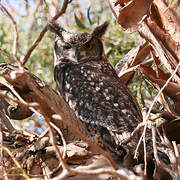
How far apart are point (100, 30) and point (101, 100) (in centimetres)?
104

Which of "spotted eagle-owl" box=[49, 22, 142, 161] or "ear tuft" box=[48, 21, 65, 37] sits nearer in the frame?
"spotted eagle-owl" box=[49, 22, 142, 161]

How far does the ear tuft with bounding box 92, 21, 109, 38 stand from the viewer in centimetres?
377

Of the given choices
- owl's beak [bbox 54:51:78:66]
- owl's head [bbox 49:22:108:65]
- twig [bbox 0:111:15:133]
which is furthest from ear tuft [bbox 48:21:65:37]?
twig [bbox 0:111:15:133]

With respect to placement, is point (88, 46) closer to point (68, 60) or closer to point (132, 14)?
point (68, 60)

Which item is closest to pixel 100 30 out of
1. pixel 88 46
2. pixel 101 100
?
pixel 88 46

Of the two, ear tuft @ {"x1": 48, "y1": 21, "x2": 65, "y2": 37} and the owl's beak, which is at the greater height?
ear tuft @ {"x1": 48, "y1": 21, "x2": 65, "y2": 37}

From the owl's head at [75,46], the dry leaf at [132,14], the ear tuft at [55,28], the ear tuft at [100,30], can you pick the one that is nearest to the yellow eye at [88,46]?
the owl's head at [75,46]

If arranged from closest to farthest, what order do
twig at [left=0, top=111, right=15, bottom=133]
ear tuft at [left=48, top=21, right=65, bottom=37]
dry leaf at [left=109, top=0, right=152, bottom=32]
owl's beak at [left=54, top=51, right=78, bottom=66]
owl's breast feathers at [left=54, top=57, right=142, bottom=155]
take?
dry leaf at [left=109, top=0, right=152, bottom=32] < twig at [left=0, top=111, right=15, bottom=133] < owl's breast feathers at [left=54, top=57, right=142, bottom=155] < owl's beak at [left=54, top=51, right=78, bottom=66] < ear tuft at [left=48, top=21, right=65, bottom=37]

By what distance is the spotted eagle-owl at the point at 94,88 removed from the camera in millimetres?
2799

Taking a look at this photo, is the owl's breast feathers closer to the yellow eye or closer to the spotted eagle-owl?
the spotted eagle-owl

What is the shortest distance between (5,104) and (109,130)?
855 mm

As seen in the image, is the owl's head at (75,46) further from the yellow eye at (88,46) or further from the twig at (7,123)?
the twig at (7,123)

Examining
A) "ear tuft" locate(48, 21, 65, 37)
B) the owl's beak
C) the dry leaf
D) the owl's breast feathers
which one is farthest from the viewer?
"ear tuft" locate(48, 21, 65, 37)

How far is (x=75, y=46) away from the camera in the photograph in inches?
145
